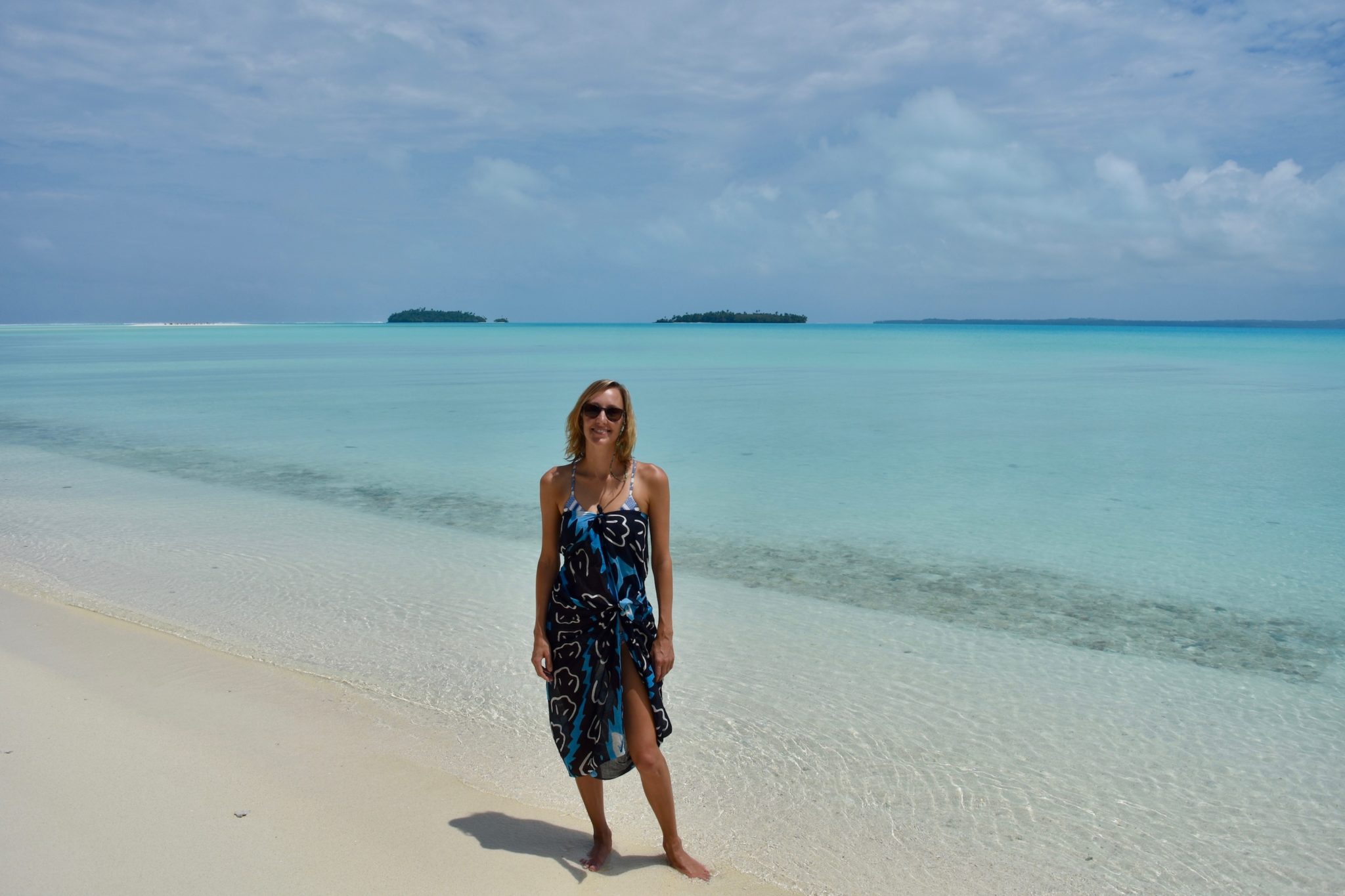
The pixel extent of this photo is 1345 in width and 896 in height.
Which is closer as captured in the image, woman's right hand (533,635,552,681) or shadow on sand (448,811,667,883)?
woman's right hand (533,635,552,681)

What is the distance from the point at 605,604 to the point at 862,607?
3.94m

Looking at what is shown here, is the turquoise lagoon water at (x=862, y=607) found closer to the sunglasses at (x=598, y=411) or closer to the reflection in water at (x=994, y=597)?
the reflection in water at (x=994, y=597)

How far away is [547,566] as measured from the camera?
10.3ft

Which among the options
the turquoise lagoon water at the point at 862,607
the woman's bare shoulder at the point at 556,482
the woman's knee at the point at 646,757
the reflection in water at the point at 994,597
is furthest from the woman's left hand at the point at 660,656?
the reflection in water at the point at 994,597

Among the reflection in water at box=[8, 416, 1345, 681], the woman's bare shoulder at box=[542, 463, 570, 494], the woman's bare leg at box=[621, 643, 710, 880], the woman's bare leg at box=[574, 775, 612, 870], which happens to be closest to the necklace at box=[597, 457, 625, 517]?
the woman's bare shoulder at box=[542, 463, 570, 494]

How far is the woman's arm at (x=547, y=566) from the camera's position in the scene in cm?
312

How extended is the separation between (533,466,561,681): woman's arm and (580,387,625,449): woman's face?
183mm

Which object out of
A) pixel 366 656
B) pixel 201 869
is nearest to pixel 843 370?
pixel 366 656

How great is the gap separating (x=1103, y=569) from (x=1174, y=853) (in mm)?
4468

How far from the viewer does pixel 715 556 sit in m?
8.05

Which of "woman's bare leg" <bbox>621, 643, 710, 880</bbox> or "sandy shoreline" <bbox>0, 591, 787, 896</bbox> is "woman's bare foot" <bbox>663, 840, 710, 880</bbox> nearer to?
"sandy shoreline" <bbox>0, 591, 787, 896</bbox>

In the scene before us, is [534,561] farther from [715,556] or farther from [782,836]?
[782,836]

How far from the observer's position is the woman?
10.0 feet

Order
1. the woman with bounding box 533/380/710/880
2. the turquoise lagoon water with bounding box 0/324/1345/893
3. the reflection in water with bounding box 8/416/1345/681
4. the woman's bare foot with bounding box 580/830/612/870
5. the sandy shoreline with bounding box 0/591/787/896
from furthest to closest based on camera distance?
the reflection in water with bounding box 8/416/1345/681, the turquoise lagoon water with bounding box 0/324/1345/893, the woman's bare foot with bounding box 580/830/612/870, the sandy shoreline with bounding box 0/591/787/896, the woman with bounding box 533/380/710/880
